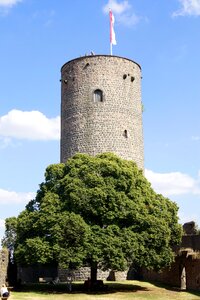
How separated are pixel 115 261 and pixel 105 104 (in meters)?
13.3

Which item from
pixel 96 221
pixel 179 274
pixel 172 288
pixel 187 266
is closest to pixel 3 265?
pixel 96 221

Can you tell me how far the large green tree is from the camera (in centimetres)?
2281

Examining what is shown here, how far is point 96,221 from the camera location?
2427cm

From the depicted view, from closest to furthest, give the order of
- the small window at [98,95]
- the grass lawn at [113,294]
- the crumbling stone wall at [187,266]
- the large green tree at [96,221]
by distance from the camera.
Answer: the grass lawn at [113,294], the large green tree at [96,221], the crumbling stone wall at [187,266], the small window at [98,95]

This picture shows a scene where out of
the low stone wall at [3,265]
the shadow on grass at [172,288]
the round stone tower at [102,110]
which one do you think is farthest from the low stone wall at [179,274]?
the low stone wall at [3,265]

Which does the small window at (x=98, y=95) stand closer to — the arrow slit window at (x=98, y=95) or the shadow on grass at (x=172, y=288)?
the arrow slit window at (x=98, y=95)

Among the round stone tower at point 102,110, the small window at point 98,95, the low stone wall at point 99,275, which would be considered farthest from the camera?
the small window at point 98,95

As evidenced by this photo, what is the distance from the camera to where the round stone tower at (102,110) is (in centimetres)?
3291

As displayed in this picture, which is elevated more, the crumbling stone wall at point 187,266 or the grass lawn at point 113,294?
the crumbling stone wall at point 187,266

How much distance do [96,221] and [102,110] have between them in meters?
10.7

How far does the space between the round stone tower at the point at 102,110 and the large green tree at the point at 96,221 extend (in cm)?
664

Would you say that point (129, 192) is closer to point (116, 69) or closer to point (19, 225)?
point (19, 225)

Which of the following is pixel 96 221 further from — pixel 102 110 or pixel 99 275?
pixel 102 110

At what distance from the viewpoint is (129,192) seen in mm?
25078
